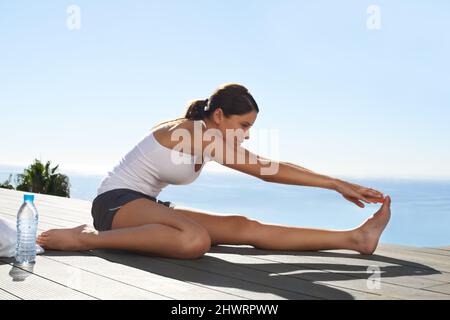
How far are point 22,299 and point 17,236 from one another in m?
0.78

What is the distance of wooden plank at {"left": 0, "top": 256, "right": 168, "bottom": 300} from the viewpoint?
5.42 ft

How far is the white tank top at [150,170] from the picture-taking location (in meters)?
2.45

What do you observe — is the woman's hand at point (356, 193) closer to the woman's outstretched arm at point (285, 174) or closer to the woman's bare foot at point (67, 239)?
the woman's outstretched arm at point (285, 174)

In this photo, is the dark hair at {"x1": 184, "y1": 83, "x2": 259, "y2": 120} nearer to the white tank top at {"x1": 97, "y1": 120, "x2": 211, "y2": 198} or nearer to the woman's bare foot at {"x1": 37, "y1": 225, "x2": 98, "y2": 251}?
the white tank top at {"x1": 97, "y1": 120, "x2": 211, "y2": 198}

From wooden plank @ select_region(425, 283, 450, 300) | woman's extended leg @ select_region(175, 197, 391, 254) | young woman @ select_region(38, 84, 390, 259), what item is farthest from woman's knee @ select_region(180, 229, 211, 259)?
wooden plank @ select_region(425, 283, 450, 300)

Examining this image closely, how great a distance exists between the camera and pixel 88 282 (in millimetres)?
1843

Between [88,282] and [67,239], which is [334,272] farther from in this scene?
[67,239]

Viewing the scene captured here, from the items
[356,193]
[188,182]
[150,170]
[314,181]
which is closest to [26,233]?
[150,170]

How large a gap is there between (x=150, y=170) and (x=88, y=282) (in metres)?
0.76

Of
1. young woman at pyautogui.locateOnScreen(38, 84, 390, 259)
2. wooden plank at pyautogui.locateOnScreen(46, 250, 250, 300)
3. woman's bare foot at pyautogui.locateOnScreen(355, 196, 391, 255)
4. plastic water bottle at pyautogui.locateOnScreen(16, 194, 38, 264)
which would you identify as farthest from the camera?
woman's bare foot at pyautogui.locateOnScreen(355, 196, 391, 255)

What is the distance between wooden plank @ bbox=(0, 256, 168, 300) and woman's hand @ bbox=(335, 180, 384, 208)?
99cm

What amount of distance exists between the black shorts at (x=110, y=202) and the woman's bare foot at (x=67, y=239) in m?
0.07

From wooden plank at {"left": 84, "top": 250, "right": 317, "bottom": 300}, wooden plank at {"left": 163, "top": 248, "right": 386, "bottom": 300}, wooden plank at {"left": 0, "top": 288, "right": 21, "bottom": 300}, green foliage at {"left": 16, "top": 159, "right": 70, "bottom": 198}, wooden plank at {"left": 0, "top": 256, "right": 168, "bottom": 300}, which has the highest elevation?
wooden plank at {"left": 0, "top": 288, "right": 21, "bottom": 300}
